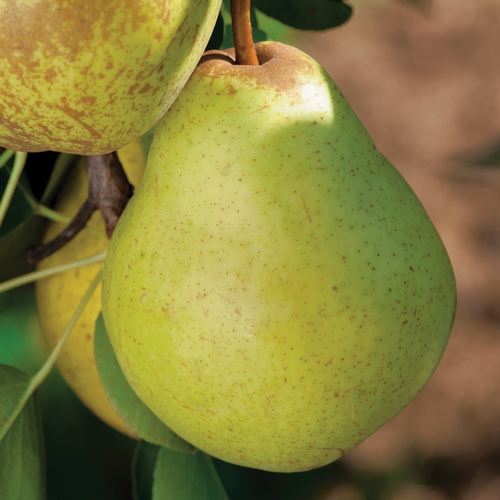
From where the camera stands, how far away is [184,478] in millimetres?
680

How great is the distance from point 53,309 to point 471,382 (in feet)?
6.06

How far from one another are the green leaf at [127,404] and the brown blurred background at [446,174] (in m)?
1.43

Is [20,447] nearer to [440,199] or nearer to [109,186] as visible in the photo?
[109,186]

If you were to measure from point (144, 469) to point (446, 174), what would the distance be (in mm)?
1921

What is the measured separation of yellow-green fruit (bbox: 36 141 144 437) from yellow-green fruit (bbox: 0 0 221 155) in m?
0.38

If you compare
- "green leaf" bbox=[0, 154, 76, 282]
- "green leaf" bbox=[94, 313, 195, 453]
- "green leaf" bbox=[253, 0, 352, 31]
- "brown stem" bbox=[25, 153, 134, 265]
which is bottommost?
"green leaf" bbox=[94, 313, 195, 453]

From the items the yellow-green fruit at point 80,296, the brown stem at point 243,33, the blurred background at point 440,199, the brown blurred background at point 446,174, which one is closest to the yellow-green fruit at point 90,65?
the brown stem at point 243,33

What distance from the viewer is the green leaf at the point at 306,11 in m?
0.69

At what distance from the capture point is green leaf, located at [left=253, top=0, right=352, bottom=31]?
2.26 feet

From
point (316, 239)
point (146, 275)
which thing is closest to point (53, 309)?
point (146, 275)

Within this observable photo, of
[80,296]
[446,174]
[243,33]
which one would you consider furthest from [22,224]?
[446,174]

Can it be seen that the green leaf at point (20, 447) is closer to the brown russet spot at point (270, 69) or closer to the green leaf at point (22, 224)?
the green leaf at point (22, 224)

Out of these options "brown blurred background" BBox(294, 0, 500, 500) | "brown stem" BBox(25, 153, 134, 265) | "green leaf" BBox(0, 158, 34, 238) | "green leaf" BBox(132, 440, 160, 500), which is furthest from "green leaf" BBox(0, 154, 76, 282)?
"brown blurred background" BBox(294, 0, 500, 500)

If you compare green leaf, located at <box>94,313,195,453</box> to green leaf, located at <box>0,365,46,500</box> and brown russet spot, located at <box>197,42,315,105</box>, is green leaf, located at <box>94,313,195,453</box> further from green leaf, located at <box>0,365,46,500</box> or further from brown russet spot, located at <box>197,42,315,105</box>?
brown russet spot, located at <box>197,42,315,105</box>
